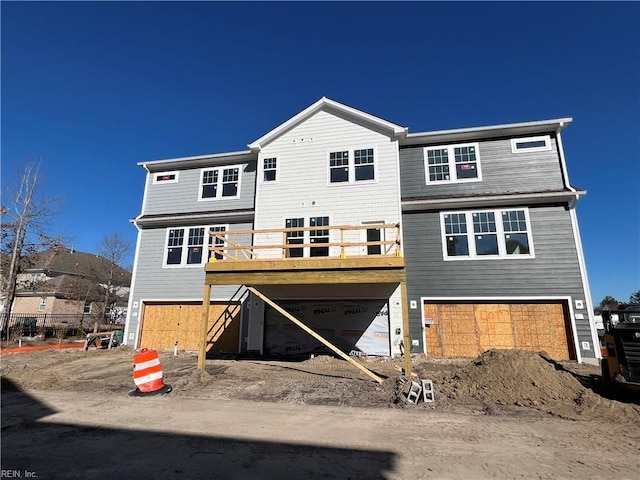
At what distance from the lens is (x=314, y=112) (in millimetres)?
15438

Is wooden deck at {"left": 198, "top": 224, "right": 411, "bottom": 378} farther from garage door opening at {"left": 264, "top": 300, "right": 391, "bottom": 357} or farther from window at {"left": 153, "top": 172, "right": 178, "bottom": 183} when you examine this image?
window at {"left": 153, "top": 172, "right": 178, "bottom": 183}

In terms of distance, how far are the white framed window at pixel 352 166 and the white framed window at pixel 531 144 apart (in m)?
5.75

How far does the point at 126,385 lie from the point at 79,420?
110 inches

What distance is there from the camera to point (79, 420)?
5984 mm

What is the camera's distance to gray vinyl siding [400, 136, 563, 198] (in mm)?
12969

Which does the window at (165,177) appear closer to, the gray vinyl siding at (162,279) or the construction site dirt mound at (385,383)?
the gray vinyl siding at (162,279)

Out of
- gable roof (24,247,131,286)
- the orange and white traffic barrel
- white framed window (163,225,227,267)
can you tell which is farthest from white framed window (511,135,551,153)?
gable roof (24,247,131,286)

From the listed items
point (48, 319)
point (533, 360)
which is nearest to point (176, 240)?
point (533, 360)

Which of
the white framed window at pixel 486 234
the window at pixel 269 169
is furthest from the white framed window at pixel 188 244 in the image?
the white framed window at pixel 486 234

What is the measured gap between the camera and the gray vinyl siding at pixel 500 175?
13.0 metres

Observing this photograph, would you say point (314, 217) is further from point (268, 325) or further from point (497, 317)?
point (497, 317)

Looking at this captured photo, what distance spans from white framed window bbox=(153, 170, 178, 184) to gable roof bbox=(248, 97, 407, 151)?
15.1ft

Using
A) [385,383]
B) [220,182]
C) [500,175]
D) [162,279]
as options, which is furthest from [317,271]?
[162,279]

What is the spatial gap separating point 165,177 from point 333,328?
458 inches
